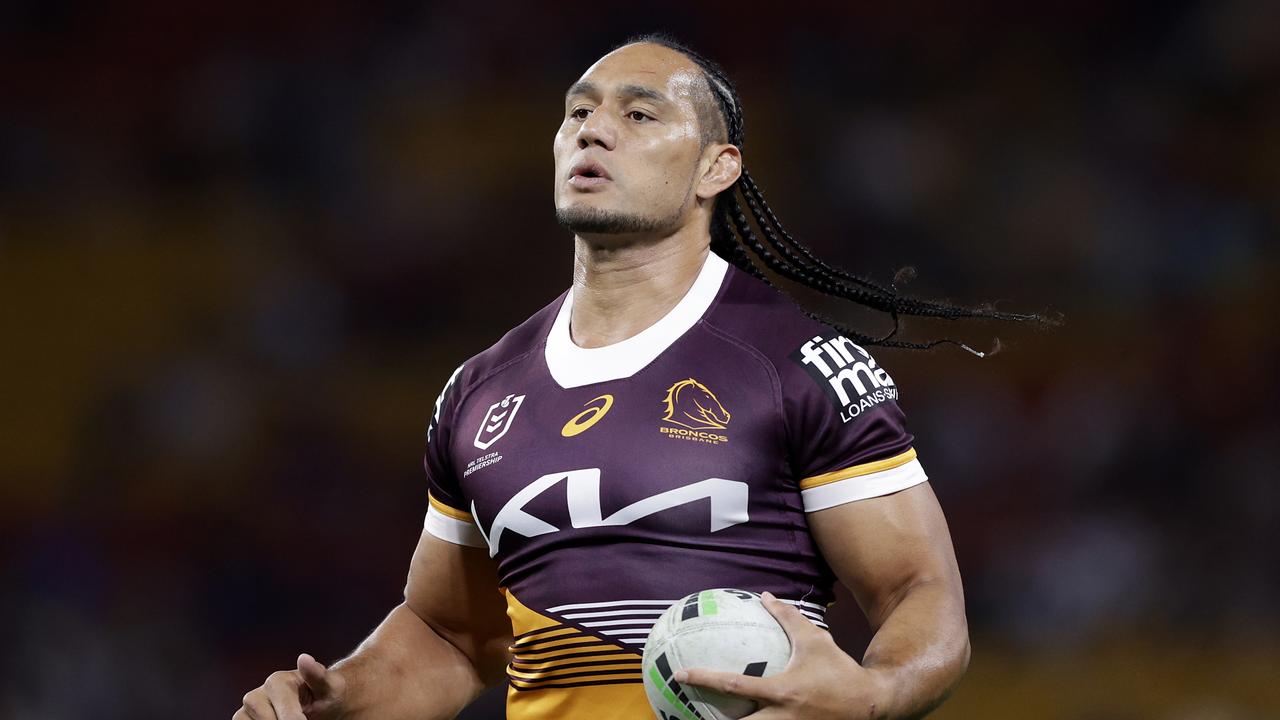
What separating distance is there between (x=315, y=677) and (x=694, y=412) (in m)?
1.18

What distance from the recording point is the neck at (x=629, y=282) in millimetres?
4109

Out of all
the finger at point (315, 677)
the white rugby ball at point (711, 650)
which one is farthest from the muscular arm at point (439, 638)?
the white rugby ball at point (711, 650)

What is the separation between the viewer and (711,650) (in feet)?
10.2

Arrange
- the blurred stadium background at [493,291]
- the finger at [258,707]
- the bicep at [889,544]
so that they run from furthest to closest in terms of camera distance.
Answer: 1. the blurred stadium background at [493,291]
2. the finger at [258,707]
3. the bicep at [889,544]

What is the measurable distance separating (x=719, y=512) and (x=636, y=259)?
0.82 meters

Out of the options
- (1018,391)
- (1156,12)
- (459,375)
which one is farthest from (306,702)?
(1156,12)

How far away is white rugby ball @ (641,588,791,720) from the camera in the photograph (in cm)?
312

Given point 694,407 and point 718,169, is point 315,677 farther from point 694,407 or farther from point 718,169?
point 718,169

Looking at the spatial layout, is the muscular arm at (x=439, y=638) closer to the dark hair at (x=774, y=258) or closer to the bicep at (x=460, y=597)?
the bicep at (x=460, y=597)

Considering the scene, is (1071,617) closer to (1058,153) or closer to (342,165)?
(1058,153)

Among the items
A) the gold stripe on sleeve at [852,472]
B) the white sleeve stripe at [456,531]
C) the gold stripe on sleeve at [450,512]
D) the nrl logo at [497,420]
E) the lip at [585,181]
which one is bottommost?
the white sleeve stripe at [456,531]

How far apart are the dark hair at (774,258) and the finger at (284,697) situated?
1.67m

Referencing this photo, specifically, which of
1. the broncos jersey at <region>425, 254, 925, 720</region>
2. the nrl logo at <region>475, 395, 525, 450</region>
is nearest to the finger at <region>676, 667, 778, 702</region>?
the broncos jersey at <region>425, 254, 925, 720</region>

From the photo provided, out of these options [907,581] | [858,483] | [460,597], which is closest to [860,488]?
[858,483]
